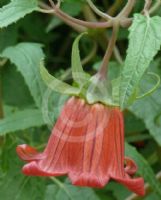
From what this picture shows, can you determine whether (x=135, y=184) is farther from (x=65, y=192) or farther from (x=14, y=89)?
(x=14, y=89)

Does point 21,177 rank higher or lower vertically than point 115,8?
lower

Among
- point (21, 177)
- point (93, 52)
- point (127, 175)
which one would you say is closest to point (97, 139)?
point (127, 175)

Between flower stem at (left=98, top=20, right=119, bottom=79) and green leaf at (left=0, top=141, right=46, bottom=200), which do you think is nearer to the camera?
flower stem at (left=98, top=20, right=119, bottom=79)

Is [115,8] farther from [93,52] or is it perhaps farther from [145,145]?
[145,145]

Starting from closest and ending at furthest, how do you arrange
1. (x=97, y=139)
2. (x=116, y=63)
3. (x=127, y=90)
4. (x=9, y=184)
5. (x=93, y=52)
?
(x=127, y=90) < (x=97, y=139) < (x=9, y=184) < (x=116, y=63) < (x=93, y=52)

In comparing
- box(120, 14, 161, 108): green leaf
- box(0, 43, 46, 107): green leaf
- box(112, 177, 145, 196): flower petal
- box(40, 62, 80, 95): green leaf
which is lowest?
box(112, 177, 145, 196): flower petal

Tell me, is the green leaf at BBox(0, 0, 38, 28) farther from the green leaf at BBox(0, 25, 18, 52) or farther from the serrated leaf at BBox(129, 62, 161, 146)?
the green leaf at BBox(0, 25, 18, 52)

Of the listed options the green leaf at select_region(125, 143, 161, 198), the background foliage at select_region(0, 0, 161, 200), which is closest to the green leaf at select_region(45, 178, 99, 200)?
the background foliage at select_region(0, 0, 161, 200)
